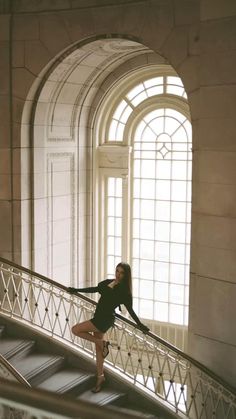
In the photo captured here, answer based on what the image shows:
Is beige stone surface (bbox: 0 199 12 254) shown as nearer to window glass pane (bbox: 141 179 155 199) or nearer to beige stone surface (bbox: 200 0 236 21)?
window glass pane (bbox: 141 179 155 199)

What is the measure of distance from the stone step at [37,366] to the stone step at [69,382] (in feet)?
0.28

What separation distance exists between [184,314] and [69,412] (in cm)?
1147

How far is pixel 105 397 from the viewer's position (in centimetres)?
888

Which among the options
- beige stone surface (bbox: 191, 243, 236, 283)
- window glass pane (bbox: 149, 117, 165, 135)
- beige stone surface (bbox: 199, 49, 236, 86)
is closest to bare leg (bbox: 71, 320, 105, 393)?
beige stone surface (bbox: 191, 243, 236, 283)

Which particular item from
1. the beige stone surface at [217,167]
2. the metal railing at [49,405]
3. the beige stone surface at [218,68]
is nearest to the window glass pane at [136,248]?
the beige stone surface at [217,167]

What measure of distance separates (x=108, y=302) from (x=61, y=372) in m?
1.74

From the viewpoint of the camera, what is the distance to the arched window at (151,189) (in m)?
13.0

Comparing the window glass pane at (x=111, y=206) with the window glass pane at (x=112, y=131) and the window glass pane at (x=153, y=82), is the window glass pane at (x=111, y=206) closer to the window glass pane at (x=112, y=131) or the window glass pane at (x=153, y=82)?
the window glass pane at (x=112, y=131)

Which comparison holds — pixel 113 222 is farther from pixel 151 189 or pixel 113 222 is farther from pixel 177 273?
pixel 177 273

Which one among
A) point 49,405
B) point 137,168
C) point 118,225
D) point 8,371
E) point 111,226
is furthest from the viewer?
point 111,226

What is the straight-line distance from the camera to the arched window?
13.0 metres

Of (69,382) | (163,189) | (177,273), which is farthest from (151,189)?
(69,382)

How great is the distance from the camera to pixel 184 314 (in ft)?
43.2

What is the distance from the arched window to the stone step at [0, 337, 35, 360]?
4343 millimetres
